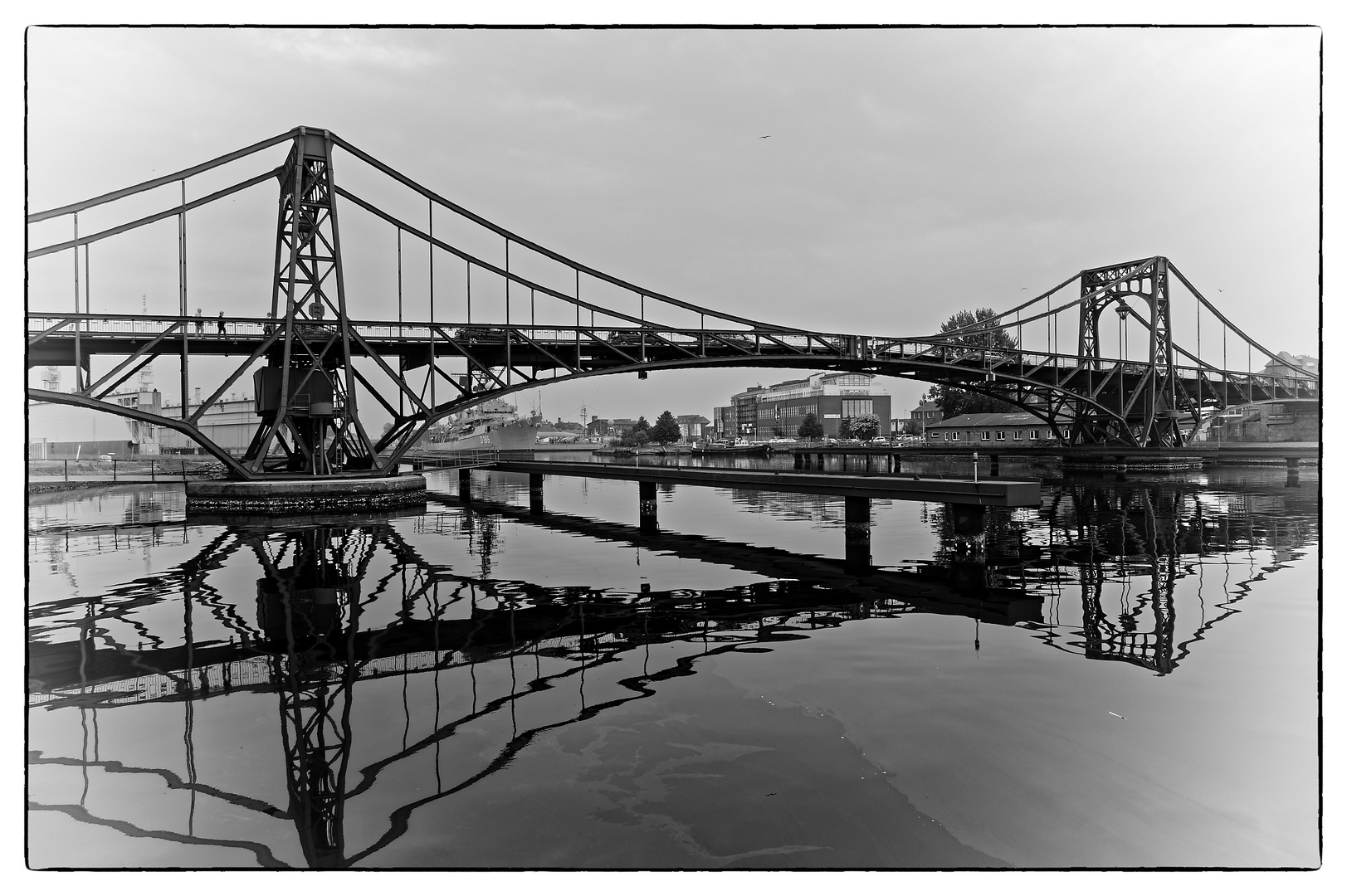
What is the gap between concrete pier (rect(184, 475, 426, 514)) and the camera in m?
33.7

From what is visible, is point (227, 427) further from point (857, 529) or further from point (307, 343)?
A: point (857, 529)

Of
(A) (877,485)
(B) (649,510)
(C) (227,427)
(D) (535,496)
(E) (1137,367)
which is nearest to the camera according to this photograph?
(A) (877,485)

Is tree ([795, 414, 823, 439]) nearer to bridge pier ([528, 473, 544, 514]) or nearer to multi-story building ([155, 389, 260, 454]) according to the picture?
multi-story building ([155, 389, 260, 454])

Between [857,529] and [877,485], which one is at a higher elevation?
[877,485]

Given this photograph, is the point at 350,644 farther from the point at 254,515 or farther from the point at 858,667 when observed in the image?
the point at 254,515

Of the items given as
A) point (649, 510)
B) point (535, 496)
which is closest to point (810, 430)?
point (535, 496)

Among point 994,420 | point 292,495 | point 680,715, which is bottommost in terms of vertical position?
point 680,715

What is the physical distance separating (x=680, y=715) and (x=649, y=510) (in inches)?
806

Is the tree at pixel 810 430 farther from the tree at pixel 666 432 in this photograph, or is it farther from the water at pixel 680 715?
the water at pixel 680 715

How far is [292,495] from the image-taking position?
1352 inches

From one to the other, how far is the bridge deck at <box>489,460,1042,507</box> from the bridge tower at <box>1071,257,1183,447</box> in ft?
157

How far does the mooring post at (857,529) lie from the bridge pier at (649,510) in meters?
7.73

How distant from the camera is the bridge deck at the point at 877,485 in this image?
17719mm

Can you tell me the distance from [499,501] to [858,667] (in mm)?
34804
